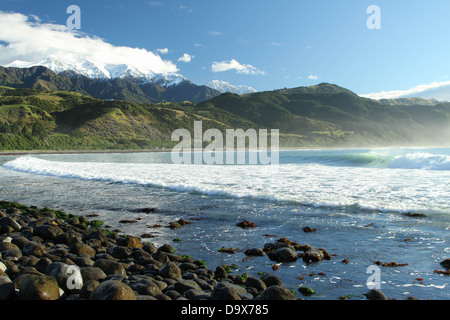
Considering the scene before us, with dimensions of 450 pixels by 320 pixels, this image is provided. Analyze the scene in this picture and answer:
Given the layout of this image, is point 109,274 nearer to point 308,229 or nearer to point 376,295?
point 376,295

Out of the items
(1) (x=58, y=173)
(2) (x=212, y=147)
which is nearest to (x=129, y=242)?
(1) (x=58, y=173)

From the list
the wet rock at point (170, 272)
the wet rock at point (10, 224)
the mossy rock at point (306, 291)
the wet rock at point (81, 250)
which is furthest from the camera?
the wet rock at point (10, 224)

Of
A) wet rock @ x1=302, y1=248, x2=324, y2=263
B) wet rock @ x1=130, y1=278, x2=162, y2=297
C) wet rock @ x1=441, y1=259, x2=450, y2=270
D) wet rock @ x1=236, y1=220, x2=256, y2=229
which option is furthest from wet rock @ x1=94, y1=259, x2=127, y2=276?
wet rock @ x1=441, y1=259, x2=450, y2=270

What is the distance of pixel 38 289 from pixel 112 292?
4.12 ft

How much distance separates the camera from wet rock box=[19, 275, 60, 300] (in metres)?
5.12

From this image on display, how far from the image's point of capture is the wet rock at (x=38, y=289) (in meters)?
5.12

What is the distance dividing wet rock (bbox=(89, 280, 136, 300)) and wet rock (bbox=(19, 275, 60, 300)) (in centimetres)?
68

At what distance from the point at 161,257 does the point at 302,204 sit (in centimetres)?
900

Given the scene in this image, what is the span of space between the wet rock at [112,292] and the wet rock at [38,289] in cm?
68

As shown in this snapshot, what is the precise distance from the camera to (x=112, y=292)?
498cm

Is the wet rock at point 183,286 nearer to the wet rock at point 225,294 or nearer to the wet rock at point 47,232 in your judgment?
the wet rock at point 225,294

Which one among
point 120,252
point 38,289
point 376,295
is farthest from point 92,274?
point 376,295

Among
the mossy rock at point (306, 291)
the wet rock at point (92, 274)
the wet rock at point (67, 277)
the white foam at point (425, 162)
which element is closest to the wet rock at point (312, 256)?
the mossy rock at point (306, 291)
